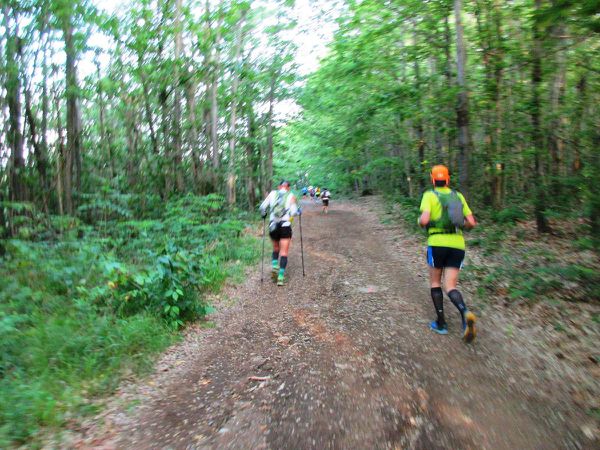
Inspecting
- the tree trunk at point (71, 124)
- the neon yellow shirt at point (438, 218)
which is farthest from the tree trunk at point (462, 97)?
the tree trunk at point (71, 124)

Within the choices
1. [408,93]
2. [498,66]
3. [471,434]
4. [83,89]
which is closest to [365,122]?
[408,93]

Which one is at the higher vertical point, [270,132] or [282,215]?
[270,132]

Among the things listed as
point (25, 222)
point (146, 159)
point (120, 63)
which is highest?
point (120, 63)

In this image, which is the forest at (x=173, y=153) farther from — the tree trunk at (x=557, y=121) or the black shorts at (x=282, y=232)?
the black shorts at (x=282, y=232)

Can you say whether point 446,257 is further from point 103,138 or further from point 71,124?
point 103,138

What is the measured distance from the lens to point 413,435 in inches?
112

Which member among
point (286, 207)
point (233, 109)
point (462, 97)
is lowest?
point (286, 207)

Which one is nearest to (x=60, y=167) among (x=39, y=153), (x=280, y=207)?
(x=39, y=153)

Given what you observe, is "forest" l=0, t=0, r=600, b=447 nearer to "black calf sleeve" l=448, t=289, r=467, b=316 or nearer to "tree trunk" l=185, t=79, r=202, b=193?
"tree trunk" l=185, t=79, r=202, b=193

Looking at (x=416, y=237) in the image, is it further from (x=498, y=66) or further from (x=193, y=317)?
(x=193, y=317)

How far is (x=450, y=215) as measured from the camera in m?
4.50

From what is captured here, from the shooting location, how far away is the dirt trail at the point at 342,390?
9.48 ft

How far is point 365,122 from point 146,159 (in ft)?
24.3

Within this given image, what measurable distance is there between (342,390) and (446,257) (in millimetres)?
2107
